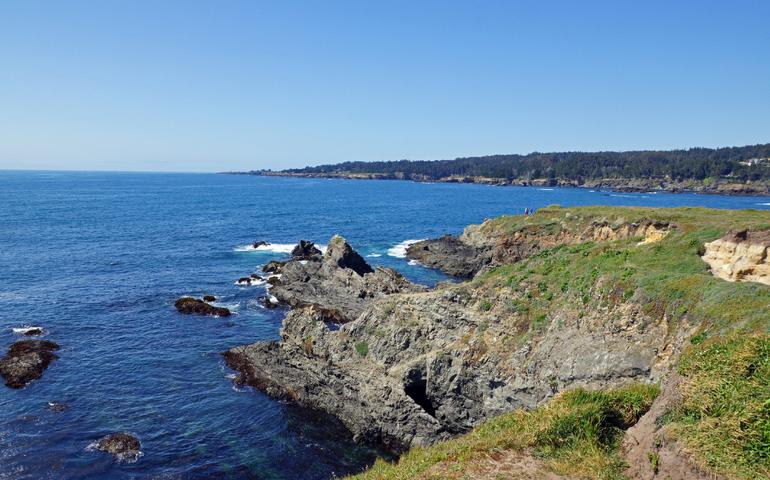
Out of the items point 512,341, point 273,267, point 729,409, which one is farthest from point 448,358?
point 273,267

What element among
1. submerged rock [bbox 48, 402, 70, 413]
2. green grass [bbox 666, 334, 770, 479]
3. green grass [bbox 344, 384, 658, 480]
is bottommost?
submerged rock [bbox 48, 402, 70, 413]

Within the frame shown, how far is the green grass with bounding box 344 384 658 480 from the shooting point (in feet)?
43.8

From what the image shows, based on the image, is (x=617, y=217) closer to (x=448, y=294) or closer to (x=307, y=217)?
(x=448, y=294)

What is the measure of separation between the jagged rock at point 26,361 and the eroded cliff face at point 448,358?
13.5 metres

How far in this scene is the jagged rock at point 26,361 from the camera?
33.6 m

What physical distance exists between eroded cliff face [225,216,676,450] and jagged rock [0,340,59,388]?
44.3ft

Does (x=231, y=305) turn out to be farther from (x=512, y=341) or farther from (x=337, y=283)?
(x=512, y=341)

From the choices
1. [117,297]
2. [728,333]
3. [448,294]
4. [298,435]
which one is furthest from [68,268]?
[728,333]

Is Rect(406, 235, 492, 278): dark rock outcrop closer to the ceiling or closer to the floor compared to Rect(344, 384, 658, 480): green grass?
→ closer to the floor

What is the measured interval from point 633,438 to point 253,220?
366 ft

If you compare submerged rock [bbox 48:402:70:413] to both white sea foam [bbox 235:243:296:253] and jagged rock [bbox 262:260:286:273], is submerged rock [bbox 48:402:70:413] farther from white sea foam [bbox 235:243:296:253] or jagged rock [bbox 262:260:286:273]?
white sea foam [bbox 235:243:296:253]

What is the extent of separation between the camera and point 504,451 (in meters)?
14.3

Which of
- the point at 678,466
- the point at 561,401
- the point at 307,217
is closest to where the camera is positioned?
the point at 678,466

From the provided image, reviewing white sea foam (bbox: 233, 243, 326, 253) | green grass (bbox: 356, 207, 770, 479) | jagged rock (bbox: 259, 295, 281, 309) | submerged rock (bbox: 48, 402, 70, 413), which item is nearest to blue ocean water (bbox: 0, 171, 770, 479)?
submerged rock (bbox: 48, 402, 70, 413)
